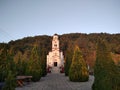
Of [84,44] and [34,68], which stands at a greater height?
[84,44]

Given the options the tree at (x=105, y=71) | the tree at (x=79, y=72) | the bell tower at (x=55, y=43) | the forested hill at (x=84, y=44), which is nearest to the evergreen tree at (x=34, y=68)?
the tree at (x=79, y=72)

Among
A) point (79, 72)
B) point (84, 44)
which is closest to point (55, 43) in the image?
point (84, 44)

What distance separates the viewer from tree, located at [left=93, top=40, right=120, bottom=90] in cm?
874

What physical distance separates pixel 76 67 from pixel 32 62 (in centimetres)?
619

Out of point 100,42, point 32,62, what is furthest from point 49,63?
point 100,42

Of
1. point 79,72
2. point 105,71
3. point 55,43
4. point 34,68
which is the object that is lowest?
point 79,72

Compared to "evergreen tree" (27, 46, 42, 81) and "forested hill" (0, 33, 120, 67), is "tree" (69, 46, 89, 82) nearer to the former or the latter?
"evergreen tree" (27, 46, 42, 81)

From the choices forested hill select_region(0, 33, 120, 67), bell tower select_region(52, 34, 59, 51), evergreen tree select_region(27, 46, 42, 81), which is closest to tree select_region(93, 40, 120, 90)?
evergreen tree select_region(27, 46, 42, 81)

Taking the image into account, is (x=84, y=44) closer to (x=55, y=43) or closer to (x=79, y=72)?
(x=55, y=43)

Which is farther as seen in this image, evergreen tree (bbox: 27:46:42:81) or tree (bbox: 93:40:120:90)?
evergreen tree (bbox: 27:46:42:81)

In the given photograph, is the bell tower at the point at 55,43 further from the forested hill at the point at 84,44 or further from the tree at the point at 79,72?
the tree at the point at 79,72

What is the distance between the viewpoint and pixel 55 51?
67938mm

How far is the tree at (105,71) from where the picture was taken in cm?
874

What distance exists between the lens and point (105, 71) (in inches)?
378
